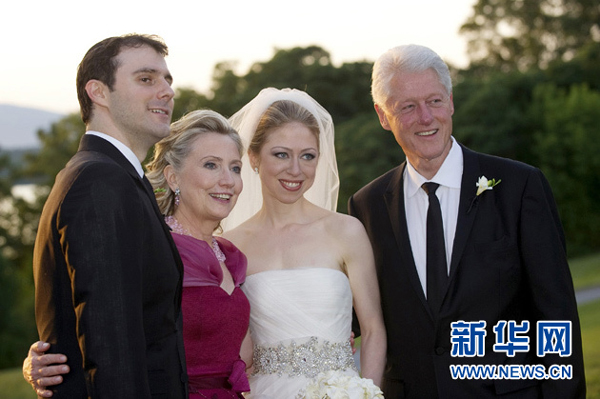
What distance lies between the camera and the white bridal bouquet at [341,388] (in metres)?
4.01

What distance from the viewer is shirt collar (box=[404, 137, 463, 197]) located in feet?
15.8

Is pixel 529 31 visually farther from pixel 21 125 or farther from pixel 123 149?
pixel 123 149

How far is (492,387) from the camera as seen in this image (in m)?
4.55

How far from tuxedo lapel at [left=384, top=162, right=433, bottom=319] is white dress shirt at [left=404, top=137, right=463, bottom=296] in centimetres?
4

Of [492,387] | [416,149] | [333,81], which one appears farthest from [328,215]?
[333,81]

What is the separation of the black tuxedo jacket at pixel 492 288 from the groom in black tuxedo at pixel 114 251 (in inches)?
69.4

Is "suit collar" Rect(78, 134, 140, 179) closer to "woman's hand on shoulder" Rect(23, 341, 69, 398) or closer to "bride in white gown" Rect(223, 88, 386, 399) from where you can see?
"woman's hand on shoulder" Rect(23, 341, 69, 398)

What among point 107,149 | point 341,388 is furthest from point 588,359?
point 107,149

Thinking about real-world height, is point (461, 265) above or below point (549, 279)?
above

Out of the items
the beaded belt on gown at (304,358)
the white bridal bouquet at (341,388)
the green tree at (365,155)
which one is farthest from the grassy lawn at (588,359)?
the green tree at (365,155)

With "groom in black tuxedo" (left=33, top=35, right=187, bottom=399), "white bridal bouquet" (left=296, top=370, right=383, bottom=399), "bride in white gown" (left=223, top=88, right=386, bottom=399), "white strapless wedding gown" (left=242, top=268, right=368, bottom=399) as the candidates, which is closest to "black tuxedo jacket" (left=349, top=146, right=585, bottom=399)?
"bride in white gown" (left=223, top=88, right=386, bottom=399)

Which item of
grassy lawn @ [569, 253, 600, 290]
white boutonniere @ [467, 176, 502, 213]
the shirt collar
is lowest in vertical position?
grassy lawn @ [569, 253, 600, 290]

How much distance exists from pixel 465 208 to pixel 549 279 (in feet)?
2.16

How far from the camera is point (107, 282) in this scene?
294 centimetres
